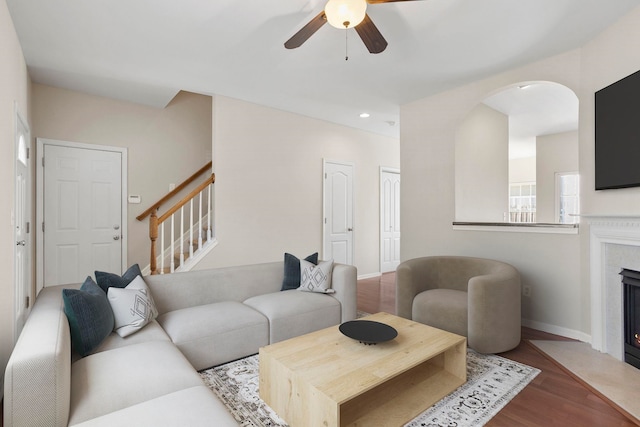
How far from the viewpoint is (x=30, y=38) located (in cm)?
279

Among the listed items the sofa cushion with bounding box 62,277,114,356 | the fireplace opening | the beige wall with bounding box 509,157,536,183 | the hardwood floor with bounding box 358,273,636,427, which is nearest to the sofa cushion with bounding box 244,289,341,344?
the sofa cushion with bounding box 62,277,114,356

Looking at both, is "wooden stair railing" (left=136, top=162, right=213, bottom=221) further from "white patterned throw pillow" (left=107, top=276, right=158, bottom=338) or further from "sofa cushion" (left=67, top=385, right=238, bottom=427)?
"sofa cushion" (left=67, top=385, right=238, bottom=427)

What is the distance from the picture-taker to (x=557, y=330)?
313cm

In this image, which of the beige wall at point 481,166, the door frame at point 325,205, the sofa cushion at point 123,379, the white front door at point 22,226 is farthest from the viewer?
the door frame at point 325,205

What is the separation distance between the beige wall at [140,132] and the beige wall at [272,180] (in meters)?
1.03

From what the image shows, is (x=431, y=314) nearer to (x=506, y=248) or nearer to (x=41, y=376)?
(x=506, y=248)

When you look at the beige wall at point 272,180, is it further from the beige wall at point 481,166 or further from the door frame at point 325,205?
the beige wall at point 481,166

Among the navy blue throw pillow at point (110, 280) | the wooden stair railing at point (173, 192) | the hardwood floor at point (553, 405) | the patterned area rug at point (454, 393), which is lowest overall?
the hardwood floor at point (553, 405)

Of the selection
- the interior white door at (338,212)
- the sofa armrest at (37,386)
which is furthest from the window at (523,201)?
the sofa armrest at (37,386)

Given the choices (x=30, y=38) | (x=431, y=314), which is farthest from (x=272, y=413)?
(x=30, y=38)

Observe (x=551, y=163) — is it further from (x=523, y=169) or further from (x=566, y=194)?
(x=523, y=169)

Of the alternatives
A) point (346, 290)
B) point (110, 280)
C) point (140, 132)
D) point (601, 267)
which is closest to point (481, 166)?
point (601, 267)

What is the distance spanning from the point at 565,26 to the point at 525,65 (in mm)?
709

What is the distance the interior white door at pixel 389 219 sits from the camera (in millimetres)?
6281
